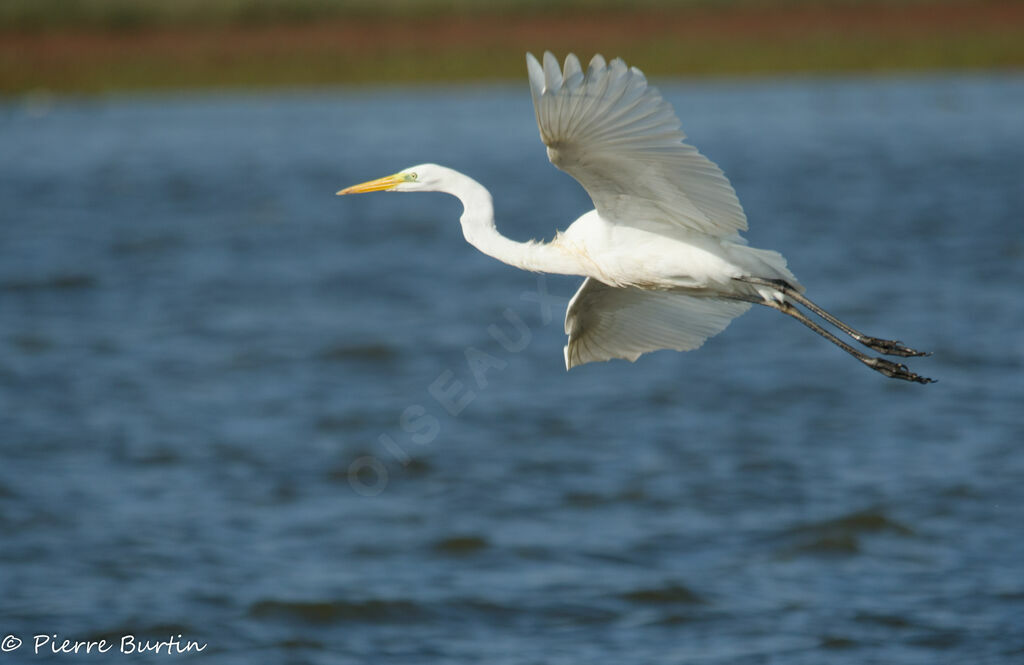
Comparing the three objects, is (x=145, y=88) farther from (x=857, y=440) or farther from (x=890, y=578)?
(x=890, y=578)

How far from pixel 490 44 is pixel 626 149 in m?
29.3

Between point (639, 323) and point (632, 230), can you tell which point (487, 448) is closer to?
point (639, 323)

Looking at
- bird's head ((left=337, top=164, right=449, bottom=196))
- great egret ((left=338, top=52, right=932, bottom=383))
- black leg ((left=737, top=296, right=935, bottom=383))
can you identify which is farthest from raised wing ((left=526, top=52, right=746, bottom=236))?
bird's head ((left=337, top=164, right=449, bottom=196))

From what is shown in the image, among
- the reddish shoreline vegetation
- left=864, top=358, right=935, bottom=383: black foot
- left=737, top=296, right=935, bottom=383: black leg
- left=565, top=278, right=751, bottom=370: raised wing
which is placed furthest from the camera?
the reddish shoreline vegetation

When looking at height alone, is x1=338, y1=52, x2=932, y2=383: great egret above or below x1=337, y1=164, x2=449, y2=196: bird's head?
below

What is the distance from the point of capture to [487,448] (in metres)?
12.2

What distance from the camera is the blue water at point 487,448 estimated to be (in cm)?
876

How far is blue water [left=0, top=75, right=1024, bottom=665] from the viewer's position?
8758 millimetres

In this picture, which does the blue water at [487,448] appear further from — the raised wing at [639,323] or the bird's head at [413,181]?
the bird's head at [413,181]

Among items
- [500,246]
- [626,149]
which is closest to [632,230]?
[500,246]

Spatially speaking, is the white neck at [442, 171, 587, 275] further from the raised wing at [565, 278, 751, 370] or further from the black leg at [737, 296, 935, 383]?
the black leg at [737, 296, 935, 383]

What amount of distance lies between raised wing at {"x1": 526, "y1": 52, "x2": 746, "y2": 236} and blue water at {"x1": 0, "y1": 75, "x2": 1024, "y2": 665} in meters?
3.42

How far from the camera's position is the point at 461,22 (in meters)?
35.2

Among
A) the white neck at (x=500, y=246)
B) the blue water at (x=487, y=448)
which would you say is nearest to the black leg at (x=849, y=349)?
the white neck at (x=500, y=246)
